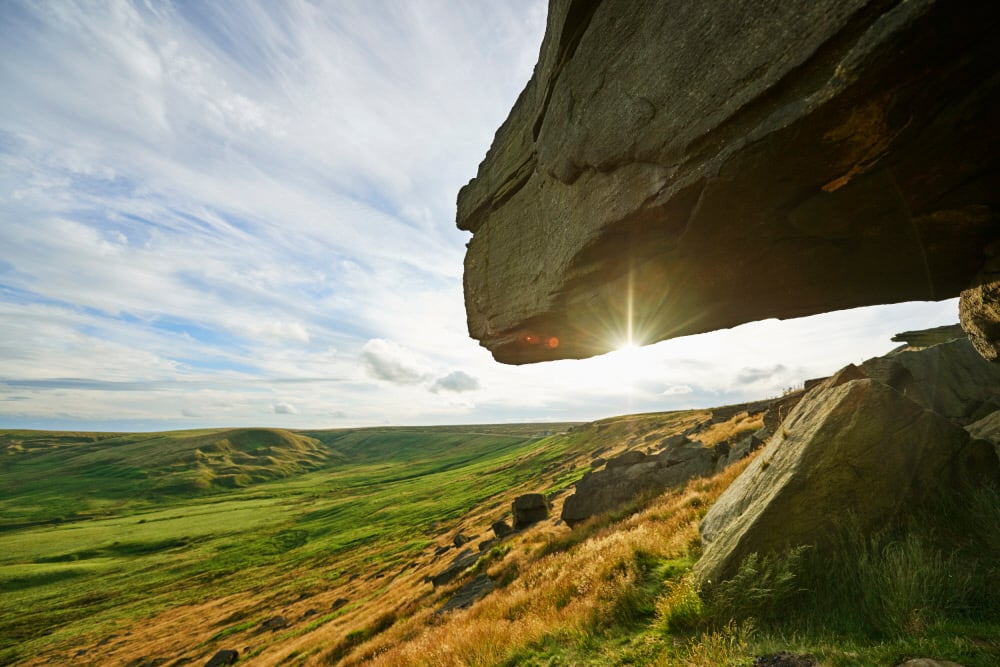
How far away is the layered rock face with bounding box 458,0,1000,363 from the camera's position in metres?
6.32

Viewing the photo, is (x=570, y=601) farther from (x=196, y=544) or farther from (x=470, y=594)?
(x=196, y=544)

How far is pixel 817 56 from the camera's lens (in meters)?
6.54

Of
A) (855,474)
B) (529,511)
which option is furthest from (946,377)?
(529,511)

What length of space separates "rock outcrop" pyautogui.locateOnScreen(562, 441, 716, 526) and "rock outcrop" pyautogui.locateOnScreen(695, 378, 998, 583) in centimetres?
1402

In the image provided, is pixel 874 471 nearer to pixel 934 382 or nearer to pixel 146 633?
pixel 934 382

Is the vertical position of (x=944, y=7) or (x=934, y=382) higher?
(x=944, y=7)

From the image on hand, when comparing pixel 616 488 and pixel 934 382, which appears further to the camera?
pixel 616 488

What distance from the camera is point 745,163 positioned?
306 inches

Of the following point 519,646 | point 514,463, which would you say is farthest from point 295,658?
point 514,463

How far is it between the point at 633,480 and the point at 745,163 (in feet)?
63.7

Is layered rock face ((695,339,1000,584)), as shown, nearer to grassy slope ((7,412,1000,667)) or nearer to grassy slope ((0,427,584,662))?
grassy slope ((7,412,1000,667))

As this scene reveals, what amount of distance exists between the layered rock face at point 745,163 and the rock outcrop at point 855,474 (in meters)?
3.99

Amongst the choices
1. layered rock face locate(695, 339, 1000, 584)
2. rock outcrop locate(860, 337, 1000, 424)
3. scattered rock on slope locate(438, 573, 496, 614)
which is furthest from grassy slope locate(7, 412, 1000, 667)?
rock outcrop locate(860, 337, 1000, 424)

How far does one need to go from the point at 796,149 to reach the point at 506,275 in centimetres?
946
